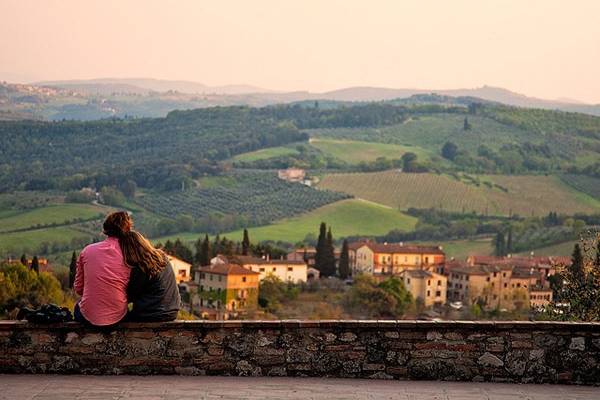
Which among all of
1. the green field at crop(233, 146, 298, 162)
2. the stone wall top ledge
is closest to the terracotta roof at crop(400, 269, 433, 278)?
the stone wall top ledge

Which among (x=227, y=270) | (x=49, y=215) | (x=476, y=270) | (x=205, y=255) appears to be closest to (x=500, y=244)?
(x=476, y=270)

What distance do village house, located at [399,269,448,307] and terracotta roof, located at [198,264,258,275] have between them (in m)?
15.9

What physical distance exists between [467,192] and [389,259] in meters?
47.7

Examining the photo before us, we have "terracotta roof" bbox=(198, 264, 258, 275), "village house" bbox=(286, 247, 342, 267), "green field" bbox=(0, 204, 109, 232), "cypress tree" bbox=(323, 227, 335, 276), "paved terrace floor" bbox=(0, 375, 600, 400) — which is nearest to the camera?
"paved terrace floor" bbox=(0, 375, 600, 400)

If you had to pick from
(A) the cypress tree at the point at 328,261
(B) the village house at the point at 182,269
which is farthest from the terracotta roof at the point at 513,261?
(B) the village house at the point at 182,269

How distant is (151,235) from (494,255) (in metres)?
35.7

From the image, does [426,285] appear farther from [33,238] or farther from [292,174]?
[292,174]

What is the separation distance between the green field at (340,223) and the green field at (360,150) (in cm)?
4080

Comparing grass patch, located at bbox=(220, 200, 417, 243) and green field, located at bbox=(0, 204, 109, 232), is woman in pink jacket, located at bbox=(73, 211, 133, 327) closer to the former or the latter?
green field, located at bbox=(0, 204, 109, 232)

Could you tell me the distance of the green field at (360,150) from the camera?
17712 centimetres

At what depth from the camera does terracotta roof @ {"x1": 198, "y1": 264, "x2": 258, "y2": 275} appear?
77062 millimetres

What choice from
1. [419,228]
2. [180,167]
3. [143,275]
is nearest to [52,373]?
[143,275]

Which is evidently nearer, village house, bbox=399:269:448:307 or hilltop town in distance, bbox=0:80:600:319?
hilltop town in distance, bbox=0:80:600:319

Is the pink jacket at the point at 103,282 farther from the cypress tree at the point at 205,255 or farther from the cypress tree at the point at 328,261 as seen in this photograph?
the cypress tree at the point at 328,261
